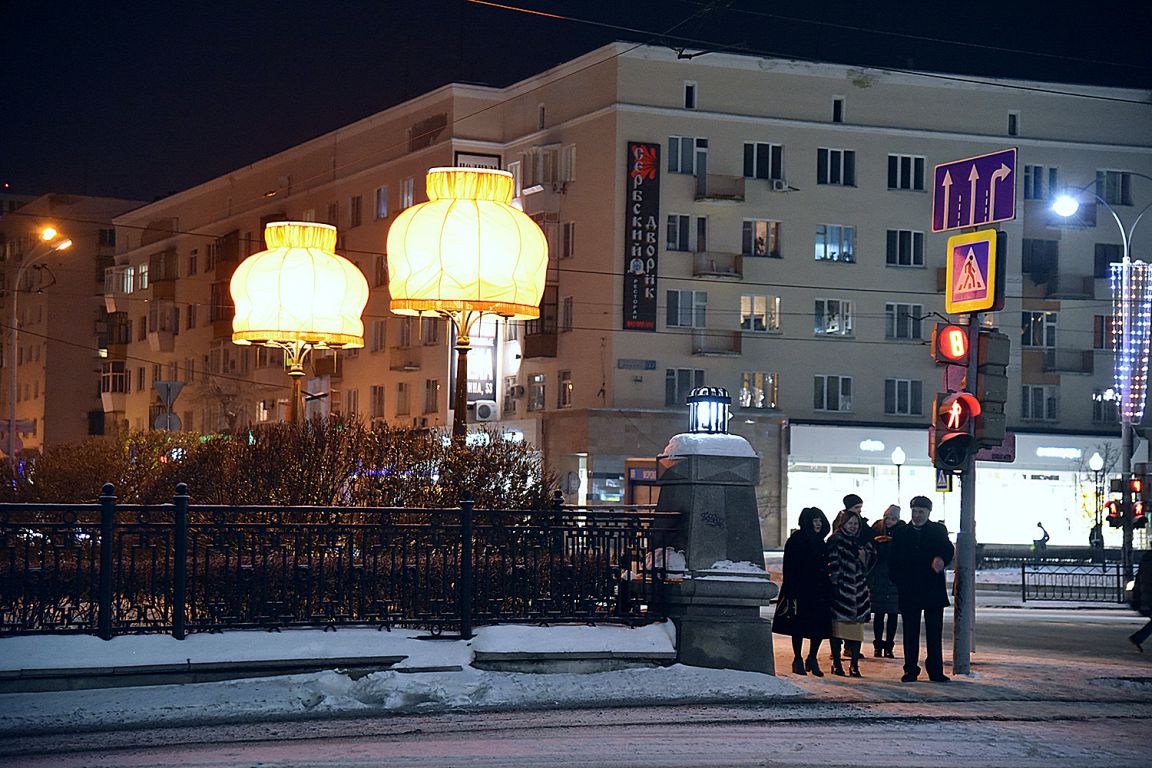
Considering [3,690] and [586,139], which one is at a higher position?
[586,139]

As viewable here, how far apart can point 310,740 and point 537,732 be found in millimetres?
1691

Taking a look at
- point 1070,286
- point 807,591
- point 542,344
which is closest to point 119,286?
point 542,344

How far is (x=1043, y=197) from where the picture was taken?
195 feet

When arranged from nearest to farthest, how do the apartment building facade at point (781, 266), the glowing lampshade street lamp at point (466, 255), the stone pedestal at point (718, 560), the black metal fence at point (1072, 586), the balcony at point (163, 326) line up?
the stone pedestal at point (718, 560)
the glowing lampshade street lamp at point (466, 255)
the black metal fence at point (1072, 586)
the apartment building facade at point (781, 266)
the balcony at point (163, 326)

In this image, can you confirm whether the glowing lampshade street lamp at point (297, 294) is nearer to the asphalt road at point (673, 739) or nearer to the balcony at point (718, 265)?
the asphalt road at point (673, 739)

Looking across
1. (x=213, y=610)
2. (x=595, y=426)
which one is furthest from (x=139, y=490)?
(x=595, y=426)

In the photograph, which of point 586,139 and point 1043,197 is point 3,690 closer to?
point 586,139

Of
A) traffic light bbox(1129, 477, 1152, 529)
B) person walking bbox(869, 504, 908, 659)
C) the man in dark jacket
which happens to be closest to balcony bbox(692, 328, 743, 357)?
traffic light bbox(1129, 477, 1152, 529)

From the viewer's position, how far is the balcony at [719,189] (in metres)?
56.0

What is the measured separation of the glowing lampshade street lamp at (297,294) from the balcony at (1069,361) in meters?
41.2

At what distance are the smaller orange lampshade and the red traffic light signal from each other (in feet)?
37.6

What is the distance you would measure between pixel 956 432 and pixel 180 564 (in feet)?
25.1

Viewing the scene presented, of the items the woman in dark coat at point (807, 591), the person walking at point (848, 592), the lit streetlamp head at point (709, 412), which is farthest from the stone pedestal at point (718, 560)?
the person walking at point (848, 592)

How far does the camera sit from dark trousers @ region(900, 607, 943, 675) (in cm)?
1501
